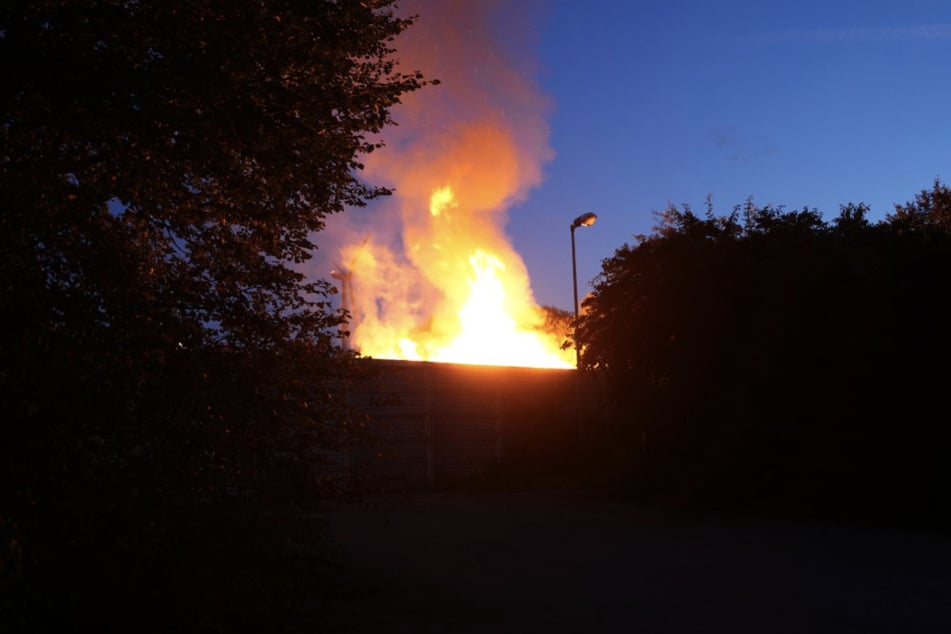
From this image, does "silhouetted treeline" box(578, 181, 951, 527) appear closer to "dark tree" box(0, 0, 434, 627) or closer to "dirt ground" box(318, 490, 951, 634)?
"dirt ground" box(318, 490, 951, 634)

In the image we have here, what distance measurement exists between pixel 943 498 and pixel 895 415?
1635 mm

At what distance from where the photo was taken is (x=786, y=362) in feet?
52.3

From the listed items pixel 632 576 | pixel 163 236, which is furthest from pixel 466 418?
pixel 163 236

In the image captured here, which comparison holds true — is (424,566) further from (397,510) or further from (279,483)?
(397,510)

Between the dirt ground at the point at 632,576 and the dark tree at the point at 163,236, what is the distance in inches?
71.0

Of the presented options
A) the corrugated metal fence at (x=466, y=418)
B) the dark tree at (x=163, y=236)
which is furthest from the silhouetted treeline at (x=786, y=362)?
the dark tree at (x=163, y=236)

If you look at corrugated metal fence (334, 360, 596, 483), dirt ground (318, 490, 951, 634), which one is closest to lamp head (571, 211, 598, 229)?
corrugated metal fence (334, 360, 596, 483)

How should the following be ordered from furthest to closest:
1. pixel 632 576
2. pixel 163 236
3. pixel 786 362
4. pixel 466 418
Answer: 1. pixel 466 418
2. pixel 786 362
3. pixel 632 576
4. pixel 163 236

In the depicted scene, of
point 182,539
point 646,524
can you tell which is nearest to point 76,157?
point 182,539

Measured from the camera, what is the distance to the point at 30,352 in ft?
16.4

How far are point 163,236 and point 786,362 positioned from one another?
39.6 feet

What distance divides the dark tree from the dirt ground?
180 centimetres

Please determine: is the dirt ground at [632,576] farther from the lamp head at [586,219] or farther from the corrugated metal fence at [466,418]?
the lamp head at [586,219]

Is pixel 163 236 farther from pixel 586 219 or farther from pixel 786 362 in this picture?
pixel 586 219
